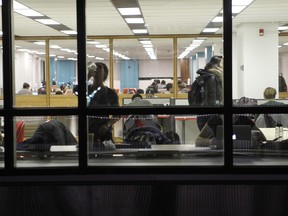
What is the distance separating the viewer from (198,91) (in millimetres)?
4070

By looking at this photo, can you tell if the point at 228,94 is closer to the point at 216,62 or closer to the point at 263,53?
the point at 216,62

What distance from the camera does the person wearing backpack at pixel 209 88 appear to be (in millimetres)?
3725

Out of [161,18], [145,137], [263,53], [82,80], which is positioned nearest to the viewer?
[82,80]

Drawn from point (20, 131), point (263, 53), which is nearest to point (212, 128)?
point (20, 131)

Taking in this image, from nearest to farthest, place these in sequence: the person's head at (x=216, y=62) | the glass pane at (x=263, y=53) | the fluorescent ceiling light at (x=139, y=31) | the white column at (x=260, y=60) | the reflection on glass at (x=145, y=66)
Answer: the person's head at (x=216, y=62) < the reflection on glass at (x=145, y=66) < the fluorescent ceiling light at (x=139, y=31) < the glass pane at (x=263, y=53) < the white column at (x=260, y=60)

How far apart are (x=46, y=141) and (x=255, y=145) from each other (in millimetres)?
1719

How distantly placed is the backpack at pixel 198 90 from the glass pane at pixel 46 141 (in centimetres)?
99

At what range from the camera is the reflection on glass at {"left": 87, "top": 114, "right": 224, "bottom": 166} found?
3703 millimetres

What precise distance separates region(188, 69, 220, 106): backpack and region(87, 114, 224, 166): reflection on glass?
154mm

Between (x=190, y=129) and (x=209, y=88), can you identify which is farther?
(x=209, y=88)

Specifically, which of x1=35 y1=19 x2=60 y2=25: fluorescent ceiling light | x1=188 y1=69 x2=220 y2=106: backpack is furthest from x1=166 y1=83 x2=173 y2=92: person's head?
x1=188 y1=69 x2=220 y2=106: backpack

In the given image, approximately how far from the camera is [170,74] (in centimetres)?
997

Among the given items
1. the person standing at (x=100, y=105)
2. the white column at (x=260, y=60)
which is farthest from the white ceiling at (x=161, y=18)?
the person standing at (x=100, y=105)

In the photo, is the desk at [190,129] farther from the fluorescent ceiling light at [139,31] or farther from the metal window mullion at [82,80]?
the fluorescent ceiling light at [139,31]
